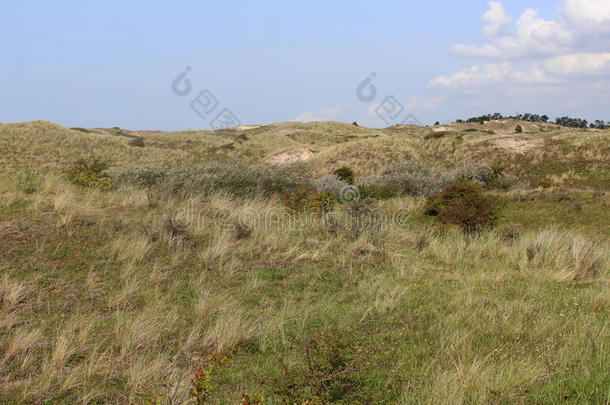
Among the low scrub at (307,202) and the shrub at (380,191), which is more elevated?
the low scrub at (307,202)

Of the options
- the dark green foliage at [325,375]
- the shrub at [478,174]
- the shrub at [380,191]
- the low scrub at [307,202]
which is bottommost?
the shrub at [478,174]

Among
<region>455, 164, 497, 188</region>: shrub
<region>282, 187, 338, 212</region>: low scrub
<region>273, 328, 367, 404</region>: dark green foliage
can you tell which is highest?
<region>282, 187, 338, 212</region>: low scrub

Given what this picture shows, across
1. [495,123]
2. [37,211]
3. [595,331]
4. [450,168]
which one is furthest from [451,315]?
[495,123]

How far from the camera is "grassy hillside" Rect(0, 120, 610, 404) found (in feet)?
11.3

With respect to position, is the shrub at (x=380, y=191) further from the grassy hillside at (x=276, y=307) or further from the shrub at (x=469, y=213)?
the grassy hillside at (x=276, y=307)

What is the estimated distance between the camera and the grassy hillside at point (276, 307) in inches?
136

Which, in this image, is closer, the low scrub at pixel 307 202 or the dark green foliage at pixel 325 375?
the dark green foliage at pixel 325 375

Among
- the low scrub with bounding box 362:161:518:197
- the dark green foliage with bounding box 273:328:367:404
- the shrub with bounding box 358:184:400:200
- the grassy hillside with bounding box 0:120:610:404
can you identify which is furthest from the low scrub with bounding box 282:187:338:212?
the dark green foliage with bounding box 273:328:367:404

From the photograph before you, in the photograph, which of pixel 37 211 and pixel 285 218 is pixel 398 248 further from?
pixel 37 211

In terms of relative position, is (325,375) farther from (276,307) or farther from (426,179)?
(426,179)

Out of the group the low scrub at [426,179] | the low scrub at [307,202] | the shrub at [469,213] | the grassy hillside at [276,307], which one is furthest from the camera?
the low scrub at [426,179]

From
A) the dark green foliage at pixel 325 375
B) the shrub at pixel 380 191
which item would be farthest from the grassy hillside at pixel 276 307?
the shrub at pixel 380 191

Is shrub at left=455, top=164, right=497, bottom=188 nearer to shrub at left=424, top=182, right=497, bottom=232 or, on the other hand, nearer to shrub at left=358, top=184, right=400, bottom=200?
shrub at left=358, top=184, right=400, bottom=200

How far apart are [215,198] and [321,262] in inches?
179
